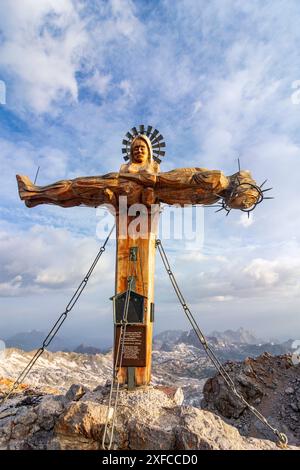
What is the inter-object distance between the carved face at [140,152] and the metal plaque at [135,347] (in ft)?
12.9

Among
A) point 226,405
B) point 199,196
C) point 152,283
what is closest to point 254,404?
point 226,405

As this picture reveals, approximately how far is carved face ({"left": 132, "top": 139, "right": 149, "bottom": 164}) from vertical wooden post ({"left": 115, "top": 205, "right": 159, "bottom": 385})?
52.6 inches

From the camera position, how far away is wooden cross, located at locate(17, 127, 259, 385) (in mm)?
7195

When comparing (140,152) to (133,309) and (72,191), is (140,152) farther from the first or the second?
(133,309)

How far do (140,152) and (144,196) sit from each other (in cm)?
134

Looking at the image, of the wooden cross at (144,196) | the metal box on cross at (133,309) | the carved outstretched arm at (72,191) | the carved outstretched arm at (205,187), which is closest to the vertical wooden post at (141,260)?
the wooden cross at (144,196)

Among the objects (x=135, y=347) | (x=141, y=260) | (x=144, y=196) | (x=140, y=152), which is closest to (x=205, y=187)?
(x=144, y=196)

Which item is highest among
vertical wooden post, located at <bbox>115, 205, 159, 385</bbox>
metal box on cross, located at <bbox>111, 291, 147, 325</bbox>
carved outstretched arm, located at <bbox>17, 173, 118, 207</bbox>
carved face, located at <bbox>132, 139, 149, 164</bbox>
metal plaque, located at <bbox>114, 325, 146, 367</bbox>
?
carved face, located at <bbox>132, 139, 149, 164</bbox>

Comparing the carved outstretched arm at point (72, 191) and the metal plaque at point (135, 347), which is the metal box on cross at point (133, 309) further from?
the carved outstretched arm at point (72, 191)

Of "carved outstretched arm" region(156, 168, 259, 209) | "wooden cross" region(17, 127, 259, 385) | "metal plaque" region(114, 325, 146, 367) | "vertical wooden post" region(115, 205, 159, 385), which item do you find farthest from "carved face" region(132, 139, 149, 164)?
"metal plaque" region(114, 325, 146, 367)

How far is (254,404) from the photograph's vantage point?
11.9 metres

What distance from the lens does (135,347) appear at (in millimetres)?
6840

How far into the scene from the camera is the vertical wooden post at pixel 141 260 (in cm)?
705

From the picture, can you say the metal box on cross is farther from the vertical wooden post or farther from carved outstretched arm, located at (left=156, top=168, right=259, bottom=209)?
carved outstretched arm, located at (left=156, top=168, right=259, bottom=209)
